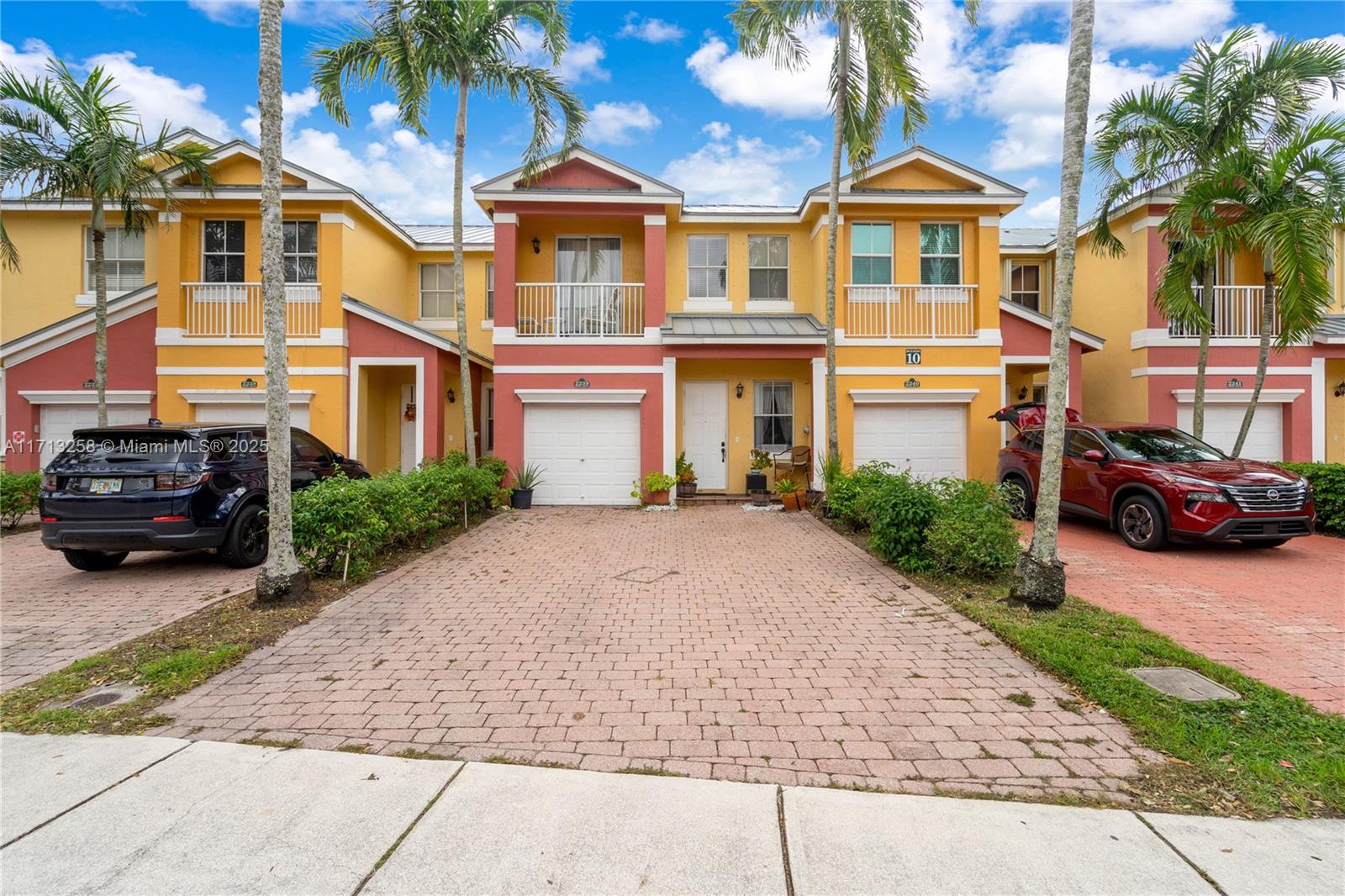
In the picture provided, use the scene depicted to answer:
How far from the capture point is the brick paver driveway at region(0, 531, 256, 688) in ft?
15.8

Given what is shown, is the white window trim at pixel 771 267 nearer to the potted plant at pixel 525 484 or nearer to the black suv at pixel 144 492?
the potted plant at pixel 525 484

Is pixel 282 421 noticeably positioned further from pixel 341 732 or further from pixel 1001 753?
pixel 1001 753

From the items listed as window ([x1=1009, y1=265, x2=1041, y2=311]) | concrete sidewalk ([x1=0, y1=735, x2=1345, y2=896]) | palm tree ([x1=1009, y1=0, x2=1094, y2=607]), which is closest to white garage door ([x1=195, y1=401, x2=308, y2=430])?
concrete sidewalk ([x1=0, y1=735, x2=1345, y2=896])

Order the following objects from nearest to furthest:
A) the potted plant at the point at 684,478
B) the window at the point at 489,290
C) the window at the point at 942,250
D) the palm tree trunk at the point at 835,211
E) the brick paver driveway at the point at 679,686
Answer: the brick paver driveway at the point at 679,686, the palm tree trunk at the point at 835,211, the potted plant at the point at 684,478, the window at the point at 942,250, the window at the point at 489,290

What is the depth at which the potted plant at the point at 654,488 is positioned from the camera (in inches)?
483

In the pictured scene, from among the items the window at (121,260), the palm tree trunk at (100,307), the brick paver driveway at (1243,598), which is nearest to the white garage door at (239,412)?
the palm tree trunk at (100,307)

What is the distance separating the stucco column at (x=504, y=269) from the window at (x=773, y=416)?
570 centimetres

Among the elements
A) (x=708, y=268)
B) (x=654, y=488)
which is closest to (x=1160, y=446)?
(x=654, y=488)

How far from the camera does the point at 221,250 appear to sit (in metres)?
12.9

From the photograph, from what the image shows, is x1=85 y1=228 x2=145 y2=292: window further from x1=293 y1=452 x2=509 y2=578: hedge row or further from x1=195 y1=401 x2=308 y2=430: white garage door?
x1=293 y1=452 x2=509 y2=578: hedge row

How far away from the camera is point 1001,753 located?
10.6 ft

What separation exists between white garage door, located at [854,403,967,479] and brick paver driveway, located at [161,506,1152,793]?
677 cm

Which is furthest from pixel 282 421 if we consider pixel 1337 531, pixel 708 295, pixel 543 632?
pixel 1337 531

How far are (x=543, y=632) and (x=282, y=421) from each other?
3301mm
